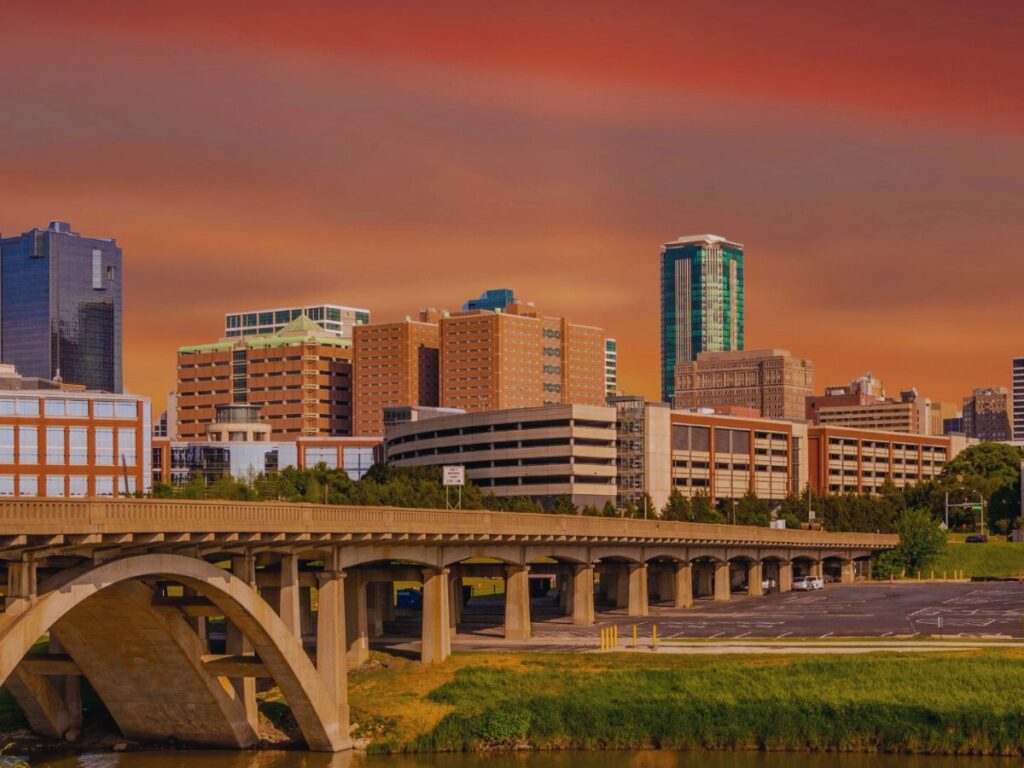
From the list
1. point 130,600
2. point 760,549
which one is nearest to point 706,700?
point 130,600

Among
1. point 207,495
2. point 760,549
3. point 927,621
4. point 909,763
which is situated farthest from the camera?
point 207,495


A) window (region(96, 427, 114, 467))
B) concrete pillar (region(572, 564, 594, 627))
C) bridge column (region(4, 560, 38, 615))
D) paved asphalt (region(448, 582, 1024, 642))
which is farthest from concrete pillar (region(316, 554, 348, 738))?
window (region(96, 427, 114, 467))

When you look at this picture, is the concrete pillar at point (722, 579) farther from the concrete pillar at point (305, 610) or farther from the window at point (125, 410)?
the window at point (125, 410)

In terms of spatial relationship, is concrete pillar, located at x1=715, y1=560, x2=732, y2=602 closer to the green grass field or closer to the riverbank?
the green grass field

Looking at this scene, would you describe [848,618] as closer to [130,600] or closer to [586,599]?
[586,599]

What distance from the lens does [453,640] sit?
4102 inches

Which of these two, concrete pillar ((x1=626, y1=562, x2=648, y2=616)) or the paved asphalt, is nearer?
the paved asphalt

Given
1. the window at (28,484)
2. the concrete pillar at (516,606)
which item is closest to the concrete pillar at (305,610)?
the concrete pillar at (516,606)

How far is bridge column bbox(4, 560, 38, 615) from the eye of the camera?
52.2m

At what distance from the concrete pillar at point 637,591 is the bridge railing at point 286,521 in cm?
277

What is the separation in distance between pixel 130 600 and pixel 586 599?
187 ft

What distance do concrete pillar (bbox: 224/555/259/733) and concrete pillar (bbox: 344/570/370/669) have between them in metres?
12.1

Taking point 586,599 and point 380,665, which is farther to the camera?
point 586,599

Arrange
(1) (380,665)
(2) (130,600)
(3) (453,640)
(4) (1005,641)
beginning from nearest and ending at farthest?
(2) (130,600) → (1) (380,665) → (4) (1005,641) → (3) (453,640)
